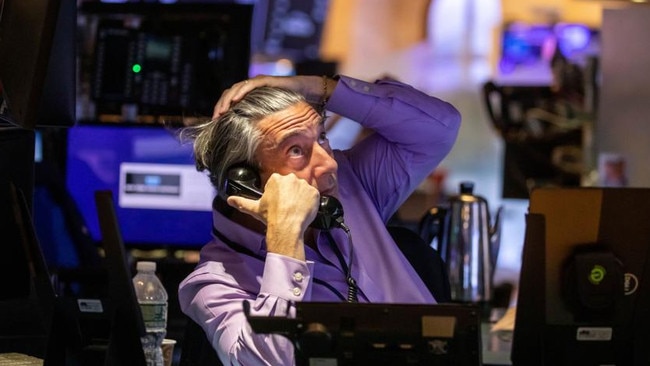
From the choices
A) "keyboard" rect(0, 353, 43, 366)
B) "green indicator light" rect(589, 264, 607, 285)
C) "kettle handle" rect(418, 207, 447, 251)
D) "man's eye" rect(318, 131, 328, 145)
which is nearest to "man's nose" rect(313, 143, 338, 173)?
"man's eye" rect(318, 131, 328, 145)

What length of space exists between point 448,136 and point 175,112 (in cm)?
169

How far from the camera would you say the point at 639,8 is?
4285 mm

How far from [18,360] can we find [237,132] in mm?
637

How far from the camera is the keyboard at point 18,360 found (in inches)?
84.5

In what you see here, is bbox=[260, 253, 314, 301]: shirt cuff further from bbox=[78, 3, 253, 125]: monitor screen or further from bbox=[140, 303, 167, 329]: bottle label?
bbox=[78, 3, 253, 125]: monitor screen

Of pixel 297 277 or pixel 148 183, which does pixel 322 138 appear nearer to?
pixel 297 277

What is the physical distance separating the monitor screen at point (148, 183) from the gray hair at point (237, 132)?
1595 millimetres

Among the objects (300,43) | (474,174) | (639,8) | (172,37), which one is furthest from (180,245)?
(474,174)

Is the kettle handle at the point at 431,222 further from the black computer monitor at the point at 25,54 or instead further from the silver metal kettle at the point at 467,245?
the black computer monitor at the point at 25,54

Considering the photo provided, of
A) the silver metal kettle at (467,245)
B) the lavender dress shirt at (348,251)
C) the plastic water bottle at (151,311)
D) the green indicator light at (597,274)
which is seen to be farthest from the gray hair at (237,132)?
the silver metal kettle at (467,245)

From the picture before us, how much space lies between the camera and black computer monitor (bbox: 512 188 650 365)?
6.84ft

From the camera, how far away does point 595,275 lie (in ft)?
6.80

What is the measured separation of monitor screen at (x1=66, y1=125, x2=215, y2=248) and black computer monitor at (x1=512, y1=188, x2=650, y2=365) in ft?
6.90

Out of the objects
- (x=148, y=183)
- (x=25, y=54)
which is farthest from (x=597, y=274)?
(x=148, y=183)
